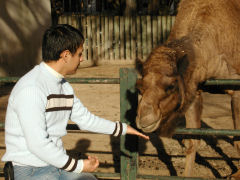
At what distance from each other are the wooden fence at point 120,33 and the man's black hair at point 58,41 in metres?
11.6

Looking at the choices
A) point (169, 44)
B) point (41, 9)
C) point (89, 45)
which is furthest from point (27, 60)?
point (169, 44)

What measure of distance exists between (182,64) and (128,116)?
0.81 meters

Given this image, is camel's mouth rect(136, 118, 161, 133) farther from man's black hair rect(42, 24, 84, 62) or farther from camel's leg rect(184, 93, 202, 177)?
camel's leg rect(184, 93, 202, 177)

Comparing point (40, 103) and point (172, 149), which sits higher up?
point (40, 103)

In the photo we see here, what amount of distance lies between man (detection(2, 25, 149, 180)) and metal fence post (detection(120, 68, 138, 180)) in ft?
1.58

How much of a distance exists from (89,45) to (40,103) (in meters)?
11.9

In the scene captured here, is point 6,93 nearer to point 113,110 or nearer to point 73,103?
point 113,110

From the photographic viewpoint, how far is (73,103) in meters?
2.49

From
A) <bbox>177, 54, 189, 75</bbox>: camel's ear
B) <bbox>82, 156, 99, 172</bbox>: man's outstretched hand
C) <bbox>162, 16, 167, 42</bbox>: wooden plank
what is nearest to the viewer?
<bbox>82, 156, 99, 172</bbox>: man's outstretched hand

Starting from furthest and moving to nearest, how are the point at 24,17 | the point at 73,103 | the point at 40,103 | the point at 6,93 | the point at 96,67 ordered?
the point at 96,67, the point at 24,17, the point at 6,93, the point at 73,103, the point at 40,103

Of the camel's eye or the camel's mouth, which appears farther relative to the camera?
the camel's eye

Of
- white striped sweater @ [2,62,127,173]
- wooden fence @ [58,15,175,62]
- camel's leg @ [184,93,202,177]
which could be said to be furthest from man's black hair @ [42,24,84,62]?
wooden fence @ [58,15,175,62]

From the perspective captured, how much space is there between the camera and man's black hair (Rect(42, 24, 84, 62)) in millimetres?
2127

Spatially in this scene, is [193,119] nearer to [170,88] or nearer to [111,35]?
[170,88]
